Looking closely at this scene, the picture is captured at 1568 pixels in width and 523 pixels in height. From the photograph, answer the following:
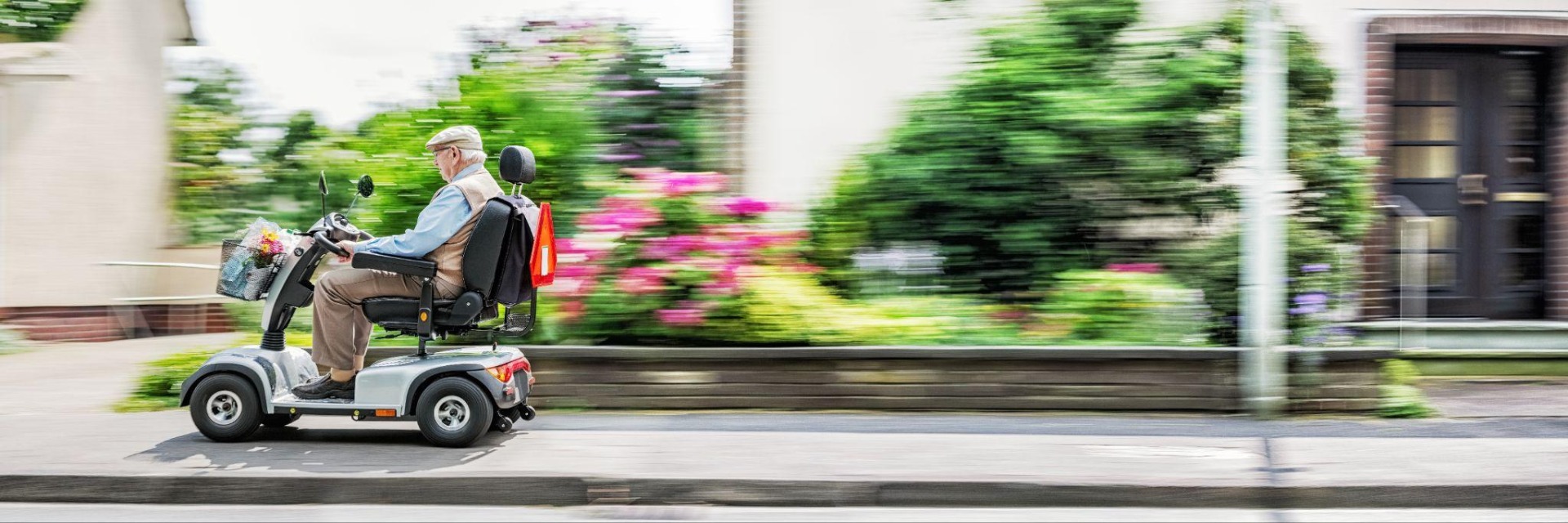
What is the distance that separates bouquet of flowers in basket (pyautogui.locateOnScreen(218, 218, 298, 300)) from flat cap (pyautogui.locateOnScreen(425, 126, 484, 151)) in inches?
31.5

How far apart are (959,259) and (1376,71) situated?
11.3ft

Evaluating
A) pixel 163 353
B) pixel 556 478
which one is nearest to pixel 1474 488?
pixel 556 478

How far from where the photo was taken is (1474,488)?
16.1ft

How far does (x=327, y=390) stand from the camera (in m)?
5.66

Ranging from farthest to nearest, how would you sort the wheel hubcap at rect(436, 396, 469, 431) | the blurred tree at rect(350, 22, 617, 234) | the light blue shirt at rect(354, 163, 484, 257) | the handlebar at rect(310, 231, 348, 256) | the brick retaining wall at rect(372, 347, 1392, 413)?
the blurred tree at rect(350, 22, 617, 234), the brick retaining wall at rect(372, 347, 1392, 413), the wheel hubcap at rect(436, 396, 469, 431), the light blue shirt at rect(354, 163, 484, 257), the handlebar at rect(310, 231, 348, 256)

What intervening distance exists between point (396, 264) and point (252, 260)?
0.67 meters

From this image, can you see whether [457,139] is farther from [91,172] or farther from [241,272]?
[91,172]

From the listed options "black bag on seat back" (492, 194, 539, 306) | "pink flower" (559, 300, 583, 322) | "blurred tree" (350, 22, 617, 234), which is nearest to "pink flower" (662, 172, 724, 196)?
"pink flower" (559, 300, 583, 322)

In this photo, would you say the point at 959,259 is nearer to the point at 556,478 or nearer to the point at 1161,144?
the point at 1161,144

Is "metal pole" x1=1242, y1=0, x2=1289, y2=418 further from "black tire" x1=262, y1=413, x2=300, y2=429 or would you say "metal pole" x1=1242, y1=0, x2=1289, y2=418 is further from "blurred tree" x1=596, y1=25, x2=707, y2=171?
"black tire" x1=262, y1=413, x2=300, y2=429

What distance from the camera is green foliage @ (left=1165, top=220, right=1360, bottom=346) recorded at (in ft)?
23.1

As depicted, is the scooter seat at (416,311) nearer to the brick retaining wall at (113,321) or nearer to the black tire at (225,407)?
the black tire at (225,407)

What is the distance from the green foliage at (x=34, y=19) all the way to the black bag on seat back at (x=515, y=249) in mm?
8393

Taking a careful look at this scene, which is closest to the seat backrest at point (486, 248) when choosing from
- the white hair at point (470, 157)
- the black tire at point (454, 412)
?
the white hair at point (470, 157)
